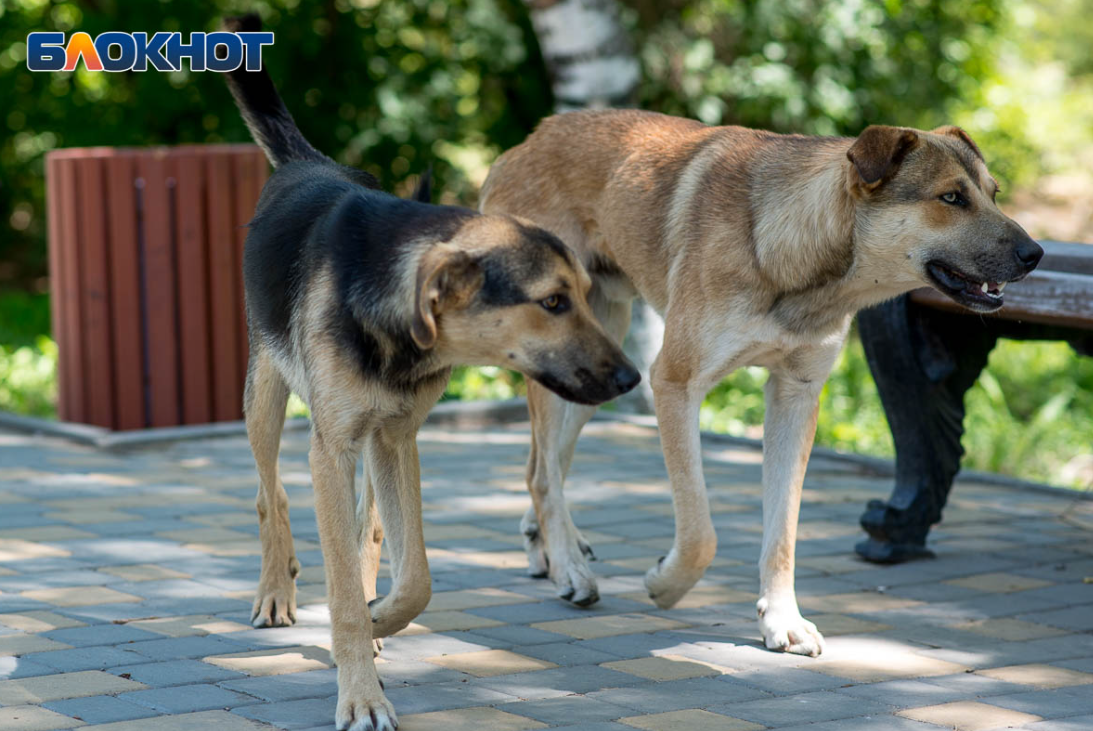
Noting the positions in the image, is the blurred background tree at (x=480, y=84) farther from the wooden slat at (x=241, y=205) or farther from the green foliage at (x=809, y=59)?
the wooden slat at (x=241, y=205)

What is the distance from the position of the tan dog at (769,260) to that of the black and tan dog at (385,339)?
3.26 ft

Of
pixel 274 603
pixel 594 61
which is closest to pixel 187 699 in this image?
pixel 274 603

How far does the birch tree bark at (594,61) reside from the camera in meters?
10.3

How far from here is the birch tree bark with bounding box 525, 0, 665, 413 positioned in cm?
1030

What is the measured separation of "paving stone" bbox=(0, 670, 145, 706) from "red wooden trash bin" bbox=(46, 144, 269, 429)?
15.4ft

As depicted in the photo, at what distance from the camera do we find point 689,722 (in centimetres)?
388

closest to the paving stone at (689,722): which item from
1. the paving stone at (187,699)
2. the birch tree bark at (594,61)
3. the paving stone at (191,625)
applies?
the paving stone at (187,699)

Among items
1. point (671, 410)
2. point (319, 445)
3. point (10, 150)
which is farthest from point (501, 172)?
point (10, 150)

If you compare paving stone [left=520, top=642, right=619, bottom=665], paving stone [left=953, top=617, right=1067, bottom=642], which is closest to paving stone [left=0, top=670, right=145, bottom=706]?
paving stone [left=520, top=642, right=619, bottom=665]

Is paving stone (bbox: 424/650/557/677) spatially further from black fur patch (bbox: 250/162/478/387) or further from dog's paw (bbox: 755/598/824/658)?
black fur patch (bbox: 250/162/478/387)

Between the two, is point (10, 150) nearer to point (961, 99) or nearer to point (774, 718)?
point (961, 99)

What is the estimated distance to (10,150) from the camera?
14.3m

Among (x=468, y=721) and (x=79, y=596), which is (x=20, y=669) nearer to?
(x=79, y=596)

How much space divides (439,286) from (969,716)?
1894 millimetres
